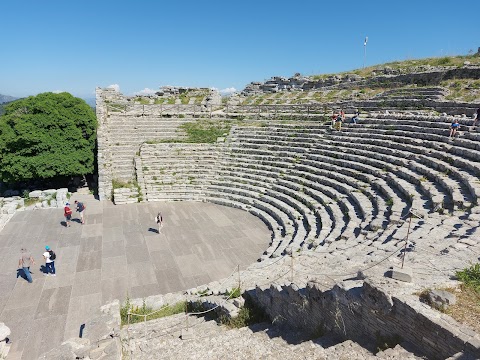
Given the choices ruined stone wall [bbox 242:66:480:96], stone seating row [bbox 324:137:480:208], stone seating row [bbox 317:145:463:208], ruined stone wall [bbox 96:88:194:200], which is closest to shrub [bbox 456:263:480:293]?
stone seating row [bbox 324:137:480:208]

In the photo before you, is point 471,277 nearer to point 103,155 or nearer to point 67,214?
point 67,214

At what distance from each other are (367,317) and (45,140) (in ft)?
69.9

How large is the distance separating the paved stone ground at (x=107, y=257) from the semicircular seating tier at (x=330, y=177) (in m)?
1.42

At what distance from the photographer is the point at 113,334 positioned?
624 centimetres

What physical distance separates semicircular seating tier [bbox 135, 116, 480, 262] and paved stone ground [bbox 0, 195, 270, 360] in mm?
1422

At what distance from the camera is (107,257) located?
37.9 ft

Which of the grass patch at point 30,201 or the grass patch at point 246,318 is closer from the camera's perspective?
the grass patch at point 246,318

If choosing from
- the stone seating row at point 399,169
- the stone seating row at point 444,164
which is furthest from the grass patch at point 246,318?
the stone seating row at point 444,164

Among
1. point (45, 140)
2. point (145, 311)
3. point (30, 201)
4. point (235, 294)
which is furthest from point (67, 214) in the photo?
point (235, 294)

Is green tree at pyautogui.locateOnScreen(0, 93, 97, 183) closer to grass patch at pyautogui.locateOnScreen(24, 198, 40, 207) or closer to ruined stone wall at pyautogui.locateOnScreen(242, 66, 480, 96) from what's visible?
grass patch at pyautogui.locateOnScreen(24, 198, 40, 207)

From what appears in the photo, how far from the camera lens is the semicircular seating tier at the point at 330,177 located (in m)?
9.98

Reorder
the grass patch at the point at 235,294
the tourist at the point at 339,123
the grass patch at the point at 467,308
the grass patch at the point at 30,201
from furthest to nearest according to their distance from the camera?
1. the tourist at the point at 339,123
2. the grass patch at the point at 30,201
3. the grass patch at the point at 235,294
4. the grass patch at the point at 467,308

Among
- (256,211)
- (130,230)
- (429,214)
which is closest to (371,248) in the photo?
(429,214)

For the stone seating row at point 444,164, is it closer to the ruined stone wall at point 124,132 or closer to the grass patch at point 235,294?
the grass patch at point 235,294
